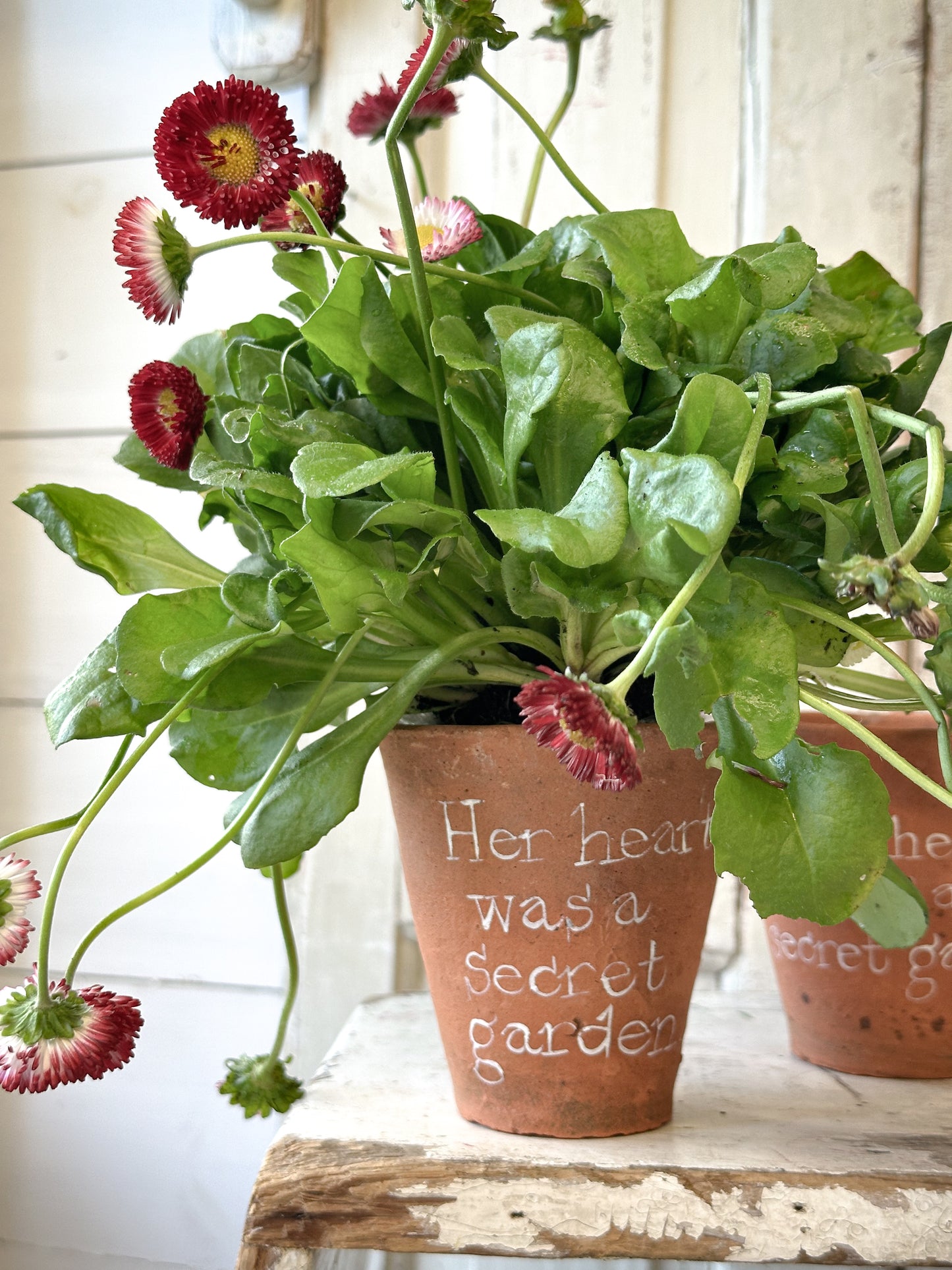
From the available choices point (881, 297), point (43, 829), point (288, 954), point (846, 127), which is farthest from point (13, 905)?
point (846, 127)

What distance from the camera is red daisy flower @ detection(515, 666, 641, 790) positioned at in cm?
29

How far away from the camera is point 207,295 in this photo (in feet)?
3.15

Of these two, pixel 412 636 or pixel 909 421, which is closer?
pixel 909 421

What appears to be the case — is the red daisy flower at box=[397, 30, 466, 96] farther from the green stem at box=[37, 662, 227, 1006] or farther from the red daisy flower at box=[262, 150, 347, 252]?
the green stem at box=[37, 662, 227, 1006]

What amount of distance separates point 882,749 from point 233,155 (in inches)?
13.4

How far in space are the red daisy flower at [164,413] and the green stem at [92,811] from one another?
113mm

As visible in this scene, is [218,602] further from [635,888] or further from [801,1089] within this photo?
[801,1089]

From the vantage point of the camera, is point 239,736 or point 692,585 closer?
point 692,585

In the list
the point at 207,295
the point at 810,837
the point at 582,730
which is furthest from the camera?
the point at 207,295

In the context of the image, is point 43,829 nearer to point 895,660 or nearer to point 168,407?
point 168,407

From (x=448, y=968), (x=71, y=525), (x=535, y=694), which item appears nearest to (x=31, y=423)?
(x=71, y=525)

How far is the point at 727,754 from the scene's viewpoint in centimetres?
39

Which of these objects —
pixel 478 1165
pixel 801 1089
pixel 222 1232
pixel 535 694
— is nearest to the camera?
pixel 535 694

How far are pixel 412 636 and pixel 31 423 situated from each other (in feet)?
2.17
